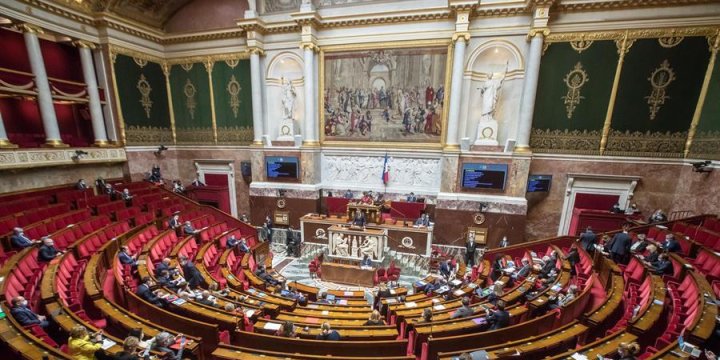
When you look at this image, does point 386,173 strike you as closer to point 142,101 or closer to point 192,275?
point 192,275

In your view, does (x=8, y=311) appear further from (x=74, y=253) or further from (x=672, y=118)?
(x=672, y=118)

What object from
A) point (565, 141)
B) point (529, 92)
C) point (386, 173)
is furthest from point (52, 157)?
point (565, 141)

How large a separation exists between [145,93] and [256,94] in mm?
5986

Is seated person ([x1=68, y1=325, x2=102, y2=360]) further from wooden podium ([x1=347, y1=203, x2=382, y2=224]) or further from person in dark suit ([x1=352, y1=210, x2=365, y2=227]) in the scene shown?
wooden podium ([x1=347, y1=203, x2=382, y2=224])

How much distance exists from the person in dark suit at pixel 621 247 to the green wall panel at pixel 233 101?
628 inches

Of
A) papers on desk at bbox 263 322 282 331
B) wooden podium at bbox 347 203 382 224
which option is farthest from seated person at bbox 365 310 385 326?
wooden podium at bbox 347 203 382 224

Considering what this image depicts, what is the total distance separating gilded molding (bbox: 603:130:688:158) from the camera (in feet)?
36.2

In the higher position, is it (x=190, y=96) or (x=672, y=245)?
(x=190, y=96)

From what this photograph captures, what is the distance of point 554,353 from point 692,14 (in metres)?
13.6

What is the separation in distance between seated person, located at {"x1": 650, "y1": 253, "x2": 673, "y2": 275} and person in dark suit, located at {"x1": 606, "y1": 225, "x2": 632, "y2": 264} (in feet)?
2.82

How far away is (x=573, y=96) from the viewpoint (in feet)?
39.3

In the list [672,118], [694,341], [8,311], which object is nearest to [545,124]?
[672,118]

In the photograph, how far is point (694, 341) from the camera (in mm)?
4301

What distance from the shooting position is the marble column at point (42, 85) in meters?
11.0
